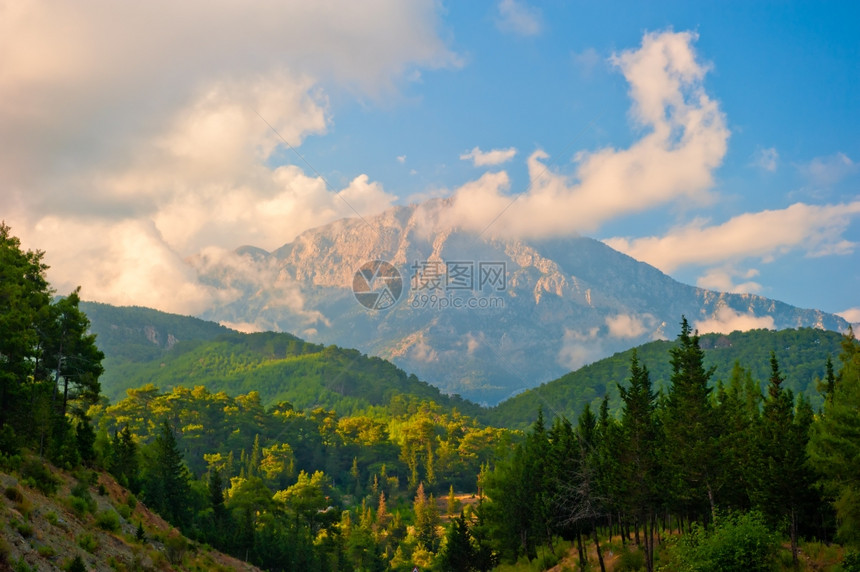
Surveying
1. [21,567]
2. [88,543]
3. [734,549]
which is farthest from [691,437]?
[21,567]

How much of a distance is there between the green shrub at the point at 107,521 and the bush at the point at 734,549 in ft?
104

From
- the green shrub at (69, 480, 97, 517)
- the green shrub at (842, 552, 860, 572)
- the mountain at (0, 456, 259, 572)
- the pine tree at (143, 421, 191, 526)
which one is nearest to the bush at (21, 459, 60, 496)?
the mountain at (0, 456, 259, 572)

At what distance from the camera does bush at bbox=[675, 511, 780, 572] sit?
35.1 meters

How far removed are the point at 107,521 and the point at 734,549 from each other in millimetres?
33848

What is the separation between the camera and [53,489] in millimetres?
36656

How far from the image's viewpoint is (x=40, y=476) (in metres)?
36.9

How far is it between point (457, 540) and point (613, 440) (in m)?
Result: 27.4

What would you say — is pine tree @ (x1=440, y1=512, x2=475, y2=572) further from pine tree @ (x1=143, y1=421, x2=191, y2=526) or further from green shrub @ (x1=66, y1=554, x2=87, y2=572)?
green shrub @ (x1=66, y1=554, x2=87, y2=572)

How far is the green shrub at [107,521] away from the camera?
121ft

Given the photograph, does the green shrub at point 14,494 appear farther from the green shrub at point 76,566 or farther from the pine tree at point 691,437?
the pine tree at point 691,437

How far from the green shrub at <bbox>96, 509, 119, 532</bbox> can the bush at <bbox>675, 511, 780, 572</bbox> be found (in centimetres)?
3158

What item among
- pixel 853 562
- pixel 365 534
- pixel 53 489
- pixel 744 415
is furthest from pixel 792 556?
pixel 365 534

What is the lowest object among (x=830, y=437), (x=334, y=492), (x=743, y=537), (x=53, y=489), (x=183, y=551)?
(x=334, y=492)

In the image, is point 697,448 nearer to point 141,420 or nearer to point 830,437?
point 830,437
